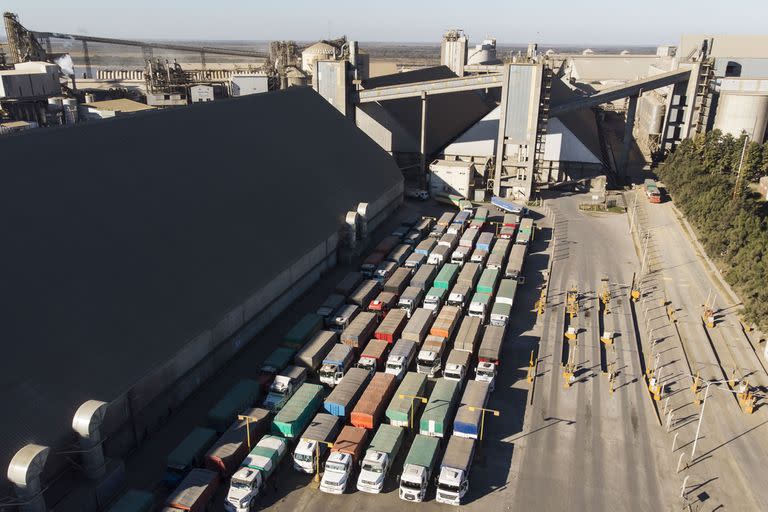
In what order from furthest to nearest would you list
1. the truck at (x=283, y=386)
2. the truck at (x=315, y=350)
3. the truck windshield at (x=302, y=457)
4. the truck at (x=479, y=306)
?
the truck at (x=479, y=306)
the truck at (x=315, y=350)
the truck at (x=283, y=386)
the truck windshield at (x=302, y=457)

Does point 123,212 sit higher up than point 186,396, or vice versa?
point 123,212

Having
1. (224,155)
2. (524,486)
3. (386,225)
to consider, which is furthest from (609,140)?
(524,486)

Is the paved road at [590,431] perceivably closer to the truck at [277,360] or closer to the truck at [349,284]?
the truck at [277,360]

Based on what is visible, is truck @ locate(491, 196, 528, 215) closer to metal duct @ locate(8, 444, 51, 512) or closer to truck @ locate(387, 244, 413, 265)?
truck @ locate(387, 244, 413, 265)

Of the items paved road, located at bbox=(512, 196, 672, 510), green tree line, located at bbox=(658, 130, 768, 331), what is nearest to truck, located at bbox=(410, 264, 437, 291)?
paved road, located at bbox=(512, 196, 672, 510)

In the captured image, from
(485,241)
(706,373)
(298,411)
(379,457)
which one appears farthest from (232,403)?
(485,241)

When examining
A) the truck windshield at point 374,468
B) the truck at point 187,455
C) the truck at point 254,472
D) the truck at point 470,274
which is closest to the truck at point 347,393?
the truck at point 254,472

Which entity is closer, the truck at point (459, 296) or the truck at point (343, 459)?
the truck at point (343, 459)

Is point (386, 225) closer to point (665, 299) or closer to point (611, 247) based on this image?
point (611, 247)
